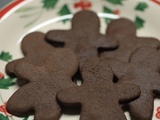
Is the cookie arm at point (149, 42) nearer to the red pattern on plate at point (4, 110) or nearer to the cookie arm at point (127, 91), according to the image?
the cookie arm at point (127, 91)

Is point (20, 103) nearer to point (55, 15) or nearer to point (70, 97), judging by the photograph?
point (70, 97)

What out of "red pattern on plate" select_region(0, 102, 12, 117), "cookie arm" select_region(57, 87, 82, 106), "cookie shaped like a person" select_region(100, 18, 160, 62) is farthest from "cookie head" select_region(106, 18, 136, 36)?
"red pattern on plate" select_region(0, 102, 12, 117)

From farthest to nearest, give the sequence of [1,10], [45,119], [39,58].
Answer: [1,10] → [39,58] → [45,119]

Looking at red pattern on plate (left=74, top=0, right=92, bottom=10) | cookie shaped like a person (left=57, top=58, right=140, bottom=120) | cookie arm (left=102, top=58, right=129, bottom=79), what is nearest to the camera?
cookie shaped like a person (left=57, top=58, right=140, bottom=120)

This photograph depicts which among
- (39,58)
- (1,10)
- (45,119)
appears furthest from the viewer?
(1,10)

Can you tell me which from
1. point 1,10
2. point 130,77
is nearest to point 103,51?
point 130,77

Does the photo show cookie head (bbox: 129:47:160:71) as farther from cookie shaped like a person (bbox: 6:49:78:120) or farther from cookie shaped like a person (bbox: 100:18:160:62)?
cookie shaped like a person (bbox: 6:49:78:120)

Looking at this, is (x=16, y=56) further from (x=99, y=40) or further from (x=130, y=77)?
(x=130, y=77)

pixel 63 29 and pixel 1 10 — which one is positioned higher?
pixel 1 10
